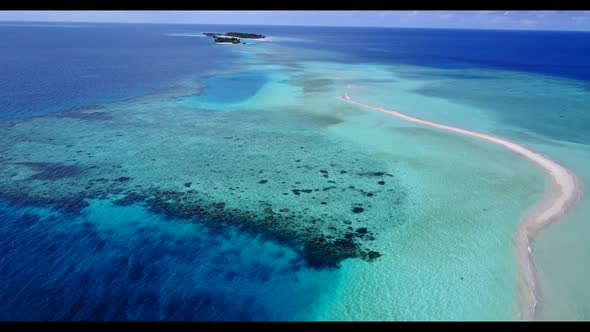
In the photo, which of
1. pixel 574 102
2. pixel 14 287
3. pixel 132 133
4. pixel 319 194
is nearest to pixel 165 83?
pixel 132 133

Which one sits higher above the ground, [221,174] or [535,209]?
[535,209]

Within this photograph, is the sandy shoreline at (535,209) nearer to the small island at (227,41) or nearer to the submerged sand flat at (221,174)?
the submerged sand flat at (221,174)

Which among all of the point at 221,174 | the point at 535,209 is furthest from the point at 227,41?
the point at 535,209

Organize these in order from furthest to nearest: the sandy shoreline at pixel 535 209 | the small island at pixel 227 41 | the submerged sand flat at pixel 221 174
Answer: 1. the small island at pixel 227 41
2. the submerged sand flat at pixel 221 174
3. the sandy shoreline at pixel 535 209

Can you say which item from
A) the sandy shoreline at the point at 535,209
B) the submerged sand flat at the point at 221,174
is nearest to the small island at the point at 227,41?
the submerged sand flat at the point at 221,174

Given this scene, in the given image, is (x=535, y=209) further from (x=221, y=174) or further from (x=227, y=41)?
(x=227, y=41)

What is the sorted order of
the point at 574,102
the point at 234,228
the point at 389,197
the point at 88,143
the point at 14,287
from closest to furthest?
the point at 14,287, the point at 234,228, the point at 389,197, the point at 88,143, the point at 574,102

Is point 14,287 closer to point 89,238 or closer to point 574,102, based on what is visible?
point 89,238

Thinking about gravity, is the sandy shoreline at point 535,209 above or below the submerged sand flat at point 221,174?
above

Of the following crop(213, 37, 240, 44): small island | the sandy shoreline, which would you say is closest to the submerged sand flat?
the sandy shoreline
